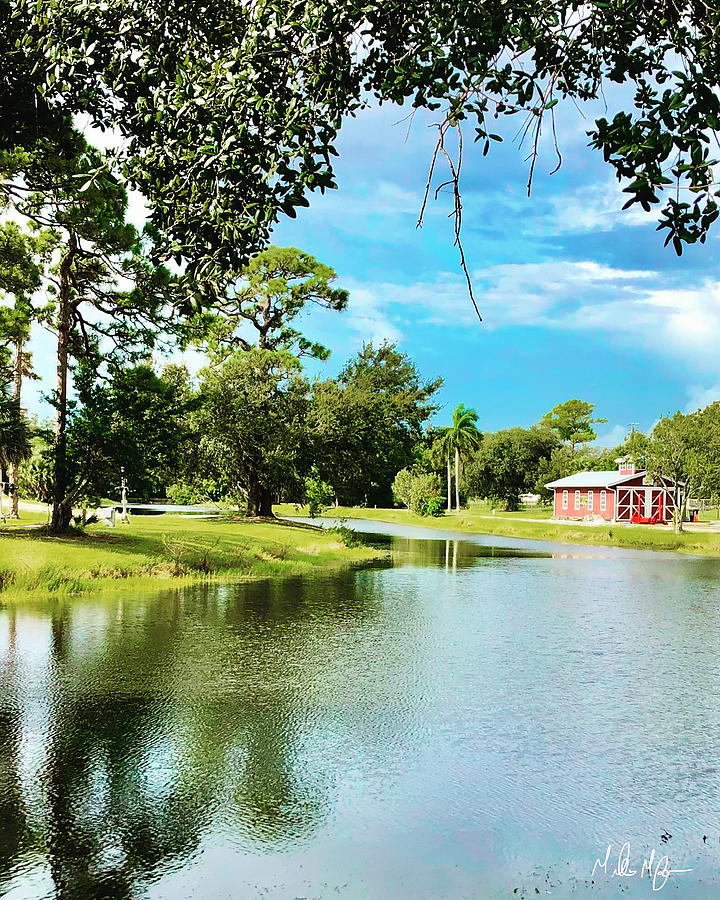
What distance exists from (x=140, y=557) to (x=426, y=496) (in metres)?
51.8

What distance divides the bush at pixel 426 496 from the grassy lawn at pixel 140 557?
126 feet

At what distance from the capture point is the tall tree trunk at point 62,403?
19.6 m

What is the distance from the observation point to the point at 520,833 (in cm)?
593

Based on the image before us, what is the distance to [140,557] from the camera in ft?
61.8

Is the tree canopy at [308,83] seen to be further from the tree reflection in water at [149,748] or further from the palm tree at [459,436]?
the palm tree at [459,436]

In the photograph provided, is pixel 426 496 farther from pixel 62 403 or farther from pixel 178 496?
pixel 62 403

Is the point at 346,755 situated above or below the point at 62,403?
below

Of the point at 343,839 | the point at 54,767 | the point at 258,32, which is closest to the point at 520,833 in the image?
the point at 343,839

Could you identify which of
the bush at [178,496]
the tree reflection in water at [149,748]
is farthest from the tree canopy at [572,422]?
the tree reflection in water at [149,748]

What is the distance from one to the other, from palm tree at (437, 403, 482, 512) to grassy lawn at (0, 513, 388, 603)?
45.9 m

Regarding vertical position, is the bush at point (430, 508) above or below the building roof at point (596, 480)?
below

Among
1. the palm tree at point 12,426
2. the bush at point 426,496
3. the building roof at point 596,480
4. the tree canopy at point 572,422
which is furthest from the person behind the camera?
the tree canopy at point 572,422

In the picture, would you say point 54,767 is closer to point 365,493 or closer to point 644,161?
point 644,161

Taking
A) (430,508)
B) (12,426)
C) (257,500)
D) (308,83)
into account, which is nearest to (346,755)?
(308,83)
